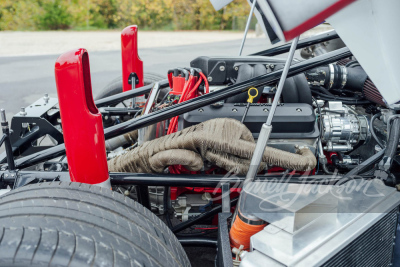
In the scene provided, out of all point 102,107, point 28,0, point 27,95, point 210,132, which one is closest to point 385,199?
point 210,132

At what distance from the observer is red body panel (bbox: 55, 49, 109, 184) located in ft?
3.84

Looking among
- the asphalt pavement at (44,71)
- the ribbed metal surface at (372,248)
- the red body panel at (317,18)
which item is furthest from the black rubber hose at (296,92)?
the asphalt pavement at (44,71)

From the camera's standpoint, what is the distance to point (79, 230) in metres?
1.00

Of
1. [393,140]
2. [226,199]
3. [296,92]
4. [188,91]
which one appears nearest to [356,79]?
[296,92]

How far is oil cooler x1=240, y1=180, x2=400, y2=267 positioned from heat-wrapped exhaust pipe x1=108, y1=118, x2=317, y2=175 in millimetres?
265

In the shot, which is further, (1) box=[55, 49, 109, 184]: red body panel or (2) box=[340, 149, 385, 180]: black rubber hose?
(2) box=[340, 149, 385, 180]: black rubber hose

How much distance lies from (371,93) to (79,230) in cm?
148

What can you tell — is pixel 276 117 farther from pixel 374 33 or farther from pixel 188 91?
pixel 374 33

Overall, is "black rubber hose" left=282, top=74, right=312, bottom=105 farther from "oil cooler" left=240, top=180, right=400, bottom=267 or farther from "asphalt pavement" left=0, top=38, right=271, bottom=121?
"asphalt pavement" left=0, top=38, right=271, bottom=121

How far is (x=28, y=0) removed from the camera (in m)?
20.5

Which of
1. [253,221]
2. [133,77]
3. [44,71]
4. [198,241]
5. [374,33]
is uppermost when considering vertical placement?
[374,33]

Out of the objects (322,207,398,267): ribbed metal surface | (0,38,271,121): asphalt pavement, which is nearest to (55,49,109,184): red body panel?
(322,207,398,267): ribbed metal surface

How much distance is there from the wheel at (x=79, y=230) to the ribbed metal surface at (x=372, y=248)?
49 centimetres
